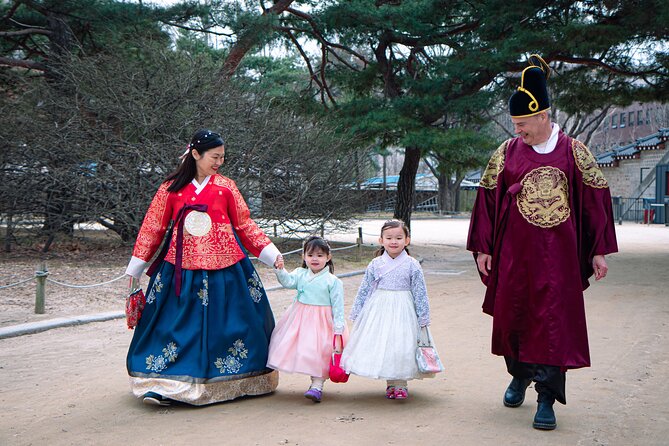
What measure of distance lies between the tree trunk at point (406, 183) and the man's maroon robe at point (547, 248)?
571 inches

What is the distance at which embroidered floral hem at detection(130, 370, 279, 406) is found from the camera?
189 inches

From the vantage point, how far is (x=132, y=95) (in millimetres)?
13016

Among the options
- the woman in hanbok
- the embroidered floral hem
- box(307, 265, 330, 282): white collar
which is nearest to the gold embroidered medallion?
the woman in hanbok

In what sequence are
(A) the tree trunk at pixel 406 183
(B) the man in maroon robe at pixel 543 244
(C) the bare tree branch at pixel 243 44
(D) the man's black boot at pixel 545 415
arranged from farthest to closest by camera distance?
1. (A) the tree trunk at pixel 406 183
2. (C) the bare tree branch at pixel 243 44
3. (B) the man in maroon robe at pixel 543 244
4. (D) the man's black boot at pixel 545 415

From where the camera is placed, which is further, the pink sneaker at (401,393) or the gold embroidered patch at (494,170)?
the pink sneaker at (401,393)

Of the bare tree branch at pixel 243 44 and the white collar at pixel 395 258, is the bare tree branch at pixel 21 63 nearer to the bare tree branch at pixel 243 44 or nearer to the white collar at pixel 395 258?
the bare tree branch at pixel 243 44

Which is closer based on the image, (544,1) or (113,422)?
(113,422)

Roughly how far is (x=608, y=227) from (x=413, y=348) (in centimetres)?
138

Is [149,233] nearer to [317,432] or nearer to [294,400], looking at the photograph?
[294,400]

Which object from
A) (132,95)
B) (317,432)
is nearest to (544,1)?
(132,95)

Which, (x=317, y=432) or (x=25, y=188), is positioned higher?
(x=25, y=188)

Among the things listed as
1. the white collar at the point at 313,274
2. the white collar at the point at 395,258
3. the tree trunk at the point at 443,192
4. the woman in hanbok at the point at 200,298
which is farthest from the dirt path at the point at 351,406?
the tree trunk at the point at 443,192

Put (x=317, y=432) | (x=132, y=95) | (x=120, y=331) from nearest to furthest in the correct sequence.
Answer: (x=317, y=432)
(x=120, y=331)
(x=132, y=95)

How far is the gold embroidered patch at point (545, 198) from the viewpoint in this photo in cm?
459
